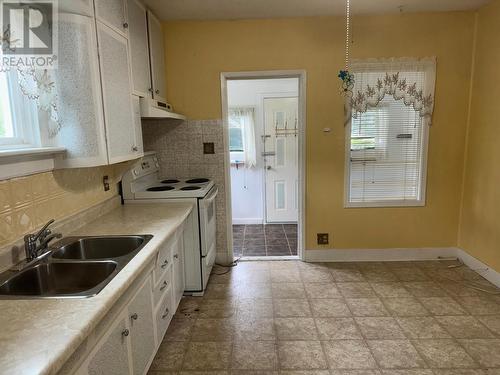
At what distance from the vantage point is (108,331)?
125 centimetres

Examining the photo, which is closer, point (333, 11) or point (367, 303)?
point (367, 303)

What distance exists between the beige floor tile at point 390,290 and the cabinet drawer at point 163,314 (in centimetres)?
176

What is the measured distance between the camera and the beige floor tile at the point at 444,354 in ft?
6.34

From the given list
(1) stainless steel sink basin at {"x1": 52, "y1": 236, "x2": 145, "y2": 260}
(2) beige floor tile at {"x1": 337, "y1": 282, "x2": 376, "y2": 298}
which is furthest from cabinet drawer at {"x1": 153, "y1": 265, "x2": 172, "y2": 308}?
(2) beige floor tile at {"x1": 337, "y1": 282, "x2": 376, "y2": 298}

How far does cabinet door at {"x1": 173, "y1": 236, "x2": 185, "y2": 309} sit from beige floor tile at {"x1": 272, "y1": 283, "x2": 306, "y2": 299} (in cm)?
81

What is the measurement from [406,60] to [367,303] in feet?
7.57

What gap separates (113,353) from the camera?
4.25 feet

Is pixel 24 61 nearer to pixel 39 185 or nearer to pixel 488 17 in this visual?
pixel 39 185

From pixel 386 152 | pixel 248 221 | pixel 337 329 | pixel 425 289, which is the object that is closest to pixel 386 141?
pixel 386 152

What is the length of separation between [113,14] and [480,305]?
340 centimetres

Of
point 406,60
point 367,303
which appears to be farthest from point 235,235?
point 406,60

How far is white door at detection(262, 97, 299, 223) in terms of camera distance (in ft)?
15.8

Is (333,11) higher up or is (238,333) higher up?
(333,11)
